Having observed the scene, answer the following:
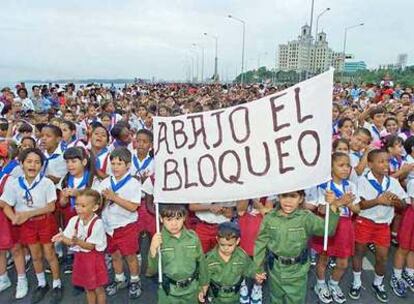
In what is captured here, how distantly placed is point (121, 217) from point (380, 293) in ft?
8.80

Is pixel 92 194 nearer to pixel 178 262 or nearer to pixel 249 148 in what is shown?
pixel 178 262

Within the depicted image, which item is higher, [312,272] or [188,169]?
[188,169]

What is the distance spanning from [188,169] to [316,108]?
996mm

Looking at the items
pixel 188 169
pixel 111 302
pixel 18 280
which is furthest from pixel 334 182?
pixel 18 280

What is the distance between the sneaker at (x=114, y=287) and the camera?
4152mm

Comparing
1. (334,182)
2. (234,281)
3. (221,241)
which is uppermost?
(334,182)

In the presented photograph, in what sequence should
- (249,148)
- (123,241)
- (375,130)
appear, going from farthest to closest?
(375,130)
(123,241)
(249,148)

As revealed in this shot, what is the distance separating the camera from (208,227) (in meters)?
3.96

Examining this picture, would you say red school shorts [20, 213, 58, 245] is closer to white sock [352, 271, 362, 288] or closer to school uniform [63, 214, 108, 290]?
school uniform [63, 214, 108, 290]

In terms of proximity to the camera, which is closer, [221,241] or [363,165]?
[221,241]

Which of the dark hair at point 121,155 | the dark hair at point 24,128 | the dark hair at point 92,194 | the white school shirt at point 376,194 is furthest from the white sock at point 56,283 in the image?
the white school shirt at point 376,194

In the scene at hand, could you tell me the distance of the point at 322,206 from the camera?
12.3 feet

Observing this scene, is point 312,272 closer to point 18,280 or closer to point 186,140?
point 186,140

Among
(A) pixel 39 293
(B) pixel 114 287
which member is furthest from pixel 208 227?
(A) pixel 39 293
